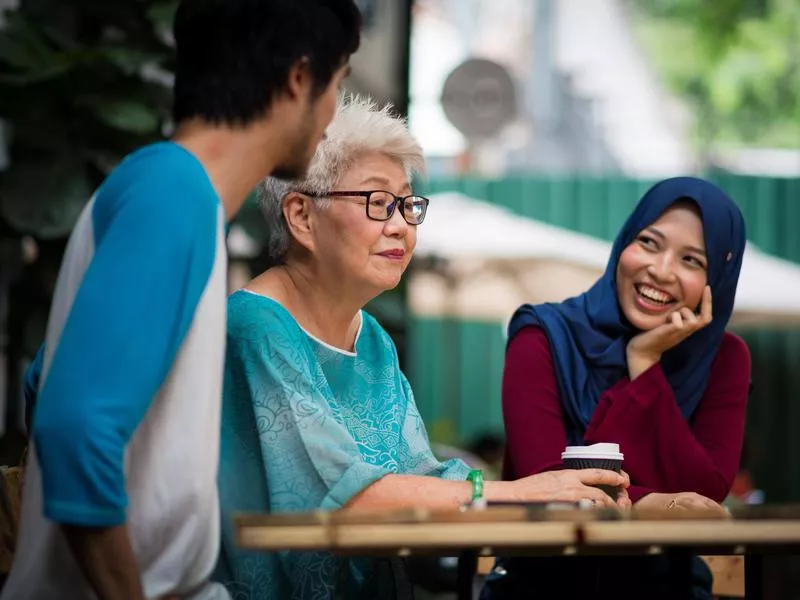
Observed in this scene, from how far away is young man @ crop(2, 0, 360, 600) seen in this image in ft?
5.53

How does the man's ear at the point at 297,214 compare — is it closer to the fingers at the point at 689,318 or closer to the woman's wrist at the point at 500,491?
the woman's wrist at the point at 500,491

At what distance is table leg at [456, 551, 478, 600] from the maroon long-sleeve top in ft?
2.30

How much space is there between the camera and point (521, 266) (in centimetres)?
833

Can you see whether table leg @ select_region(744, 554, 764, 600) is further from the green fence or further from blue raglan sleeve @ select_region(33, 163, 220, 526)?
the green fence

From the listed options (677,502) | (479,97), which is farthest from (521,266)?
(677,502)

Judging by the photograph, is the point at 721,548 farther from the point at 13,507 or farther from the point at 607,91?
the point at 607,91

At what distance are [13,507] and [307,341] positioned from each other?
1.99 ft

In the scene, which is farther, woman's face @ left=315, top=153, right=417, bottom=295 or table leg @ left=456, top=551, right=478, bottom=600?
woman's face @ left=315, top=153, right=417, bottom=295

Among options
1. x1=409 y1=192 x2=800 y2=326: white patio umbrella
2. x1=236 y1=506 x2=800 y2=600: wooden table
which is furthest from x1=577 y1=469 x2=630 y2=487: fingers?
x1=409 y1=192 x2=800 y2=326: white patio umbrella

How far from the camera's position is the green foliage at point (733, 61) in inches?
803

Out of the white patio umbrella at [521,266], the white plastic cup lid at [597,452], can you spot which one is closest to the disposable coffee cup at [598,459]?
the white plastic cup lid at [597,452]

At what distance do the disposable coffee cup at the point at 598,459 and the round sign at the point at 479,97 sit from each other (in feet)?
23.7

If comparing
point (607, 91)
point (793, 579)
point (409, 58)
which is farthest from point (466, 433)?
point (607, 91)

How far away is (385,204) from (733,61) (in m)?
19.3
